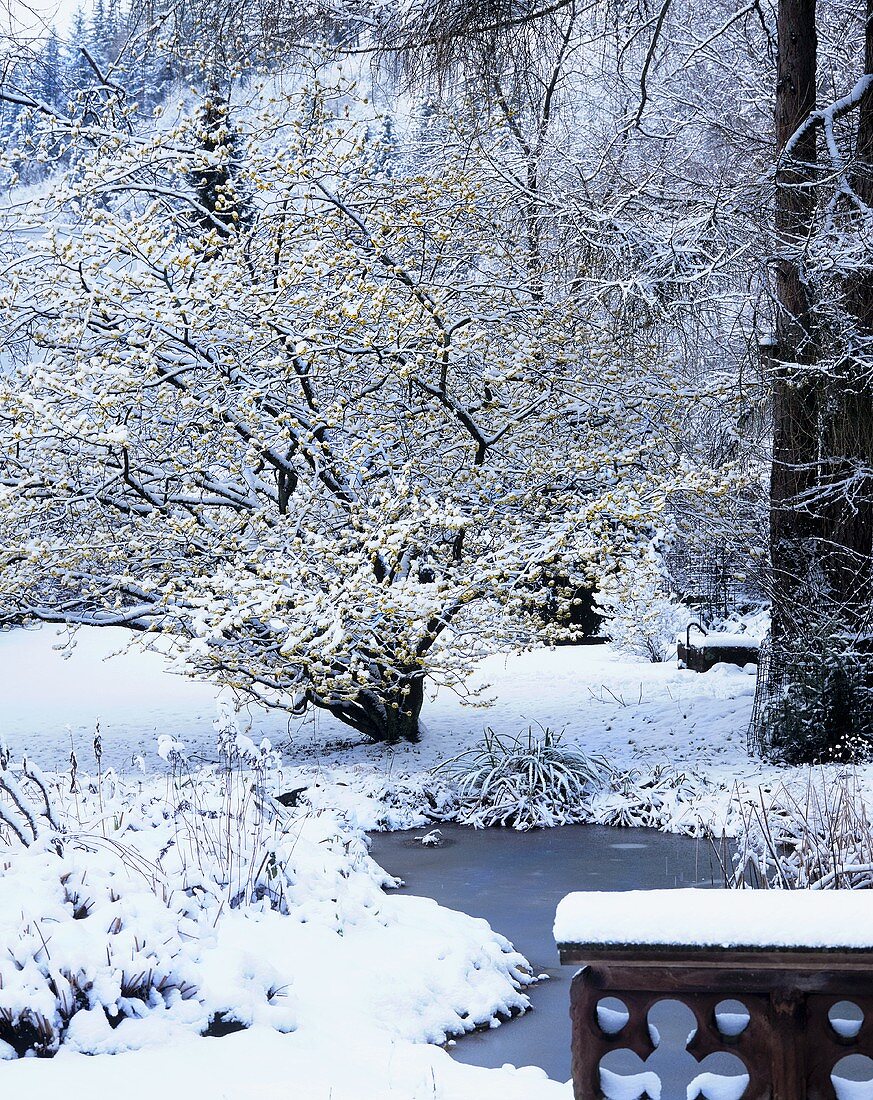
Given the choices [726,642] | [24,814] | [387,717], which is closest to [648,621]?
[726,642]

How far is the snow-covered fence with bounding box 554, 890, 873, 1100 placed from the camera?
8.29 ft

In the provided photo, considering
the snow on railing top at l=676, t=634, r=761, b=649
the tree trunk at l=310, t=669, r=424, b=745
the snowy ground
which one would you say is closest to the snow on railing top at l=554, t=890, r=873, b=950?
the snowy ground

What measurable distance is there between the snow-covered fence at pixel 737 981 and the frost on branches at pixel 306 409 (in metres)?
5.98

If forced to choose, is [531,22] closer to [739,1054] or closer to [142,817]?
[142,817]

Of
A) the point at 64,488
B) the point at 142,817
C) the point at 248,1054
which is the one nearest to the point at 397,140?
the point at 64,488

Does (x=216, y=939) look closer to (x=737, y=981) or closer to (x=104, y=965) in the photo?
(x=104, y=965)

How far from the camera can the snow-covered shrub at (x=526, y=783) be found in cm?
916

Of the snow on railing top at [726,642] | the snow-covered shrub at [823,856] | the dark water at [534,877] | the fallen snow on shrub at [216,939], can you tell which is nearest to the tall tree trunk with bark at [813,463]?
the dark water at [534,877]

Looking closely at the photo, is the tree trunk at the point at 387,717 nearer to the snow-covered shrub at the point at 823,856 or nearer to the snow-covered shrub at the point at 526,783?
the snow-covered shrub at the point at 526,783

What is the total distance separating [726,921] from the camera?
2568 mm

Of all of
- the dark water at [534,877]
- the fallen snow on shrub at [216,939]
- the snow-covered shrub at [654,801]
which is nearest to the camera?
the fallen snow on shrub at [216,939]

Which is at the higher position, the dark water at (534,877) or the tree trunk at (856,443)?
the tree trunk at (856,443)

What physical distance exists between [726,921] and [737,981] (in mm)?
138

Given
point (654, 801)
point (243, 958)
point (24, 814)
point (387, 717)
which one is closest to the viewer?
point (243, 958)
